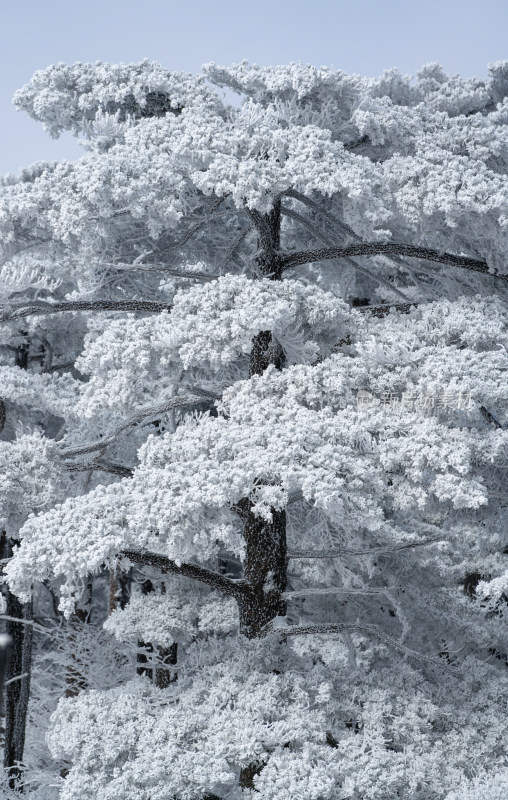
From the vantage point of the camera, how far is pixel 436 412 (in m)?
5.91

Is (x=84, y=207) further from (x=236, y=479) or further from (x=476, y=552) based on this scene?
(x=476, y=552)

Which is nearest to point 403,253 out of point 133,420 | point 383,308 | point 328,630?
point 383,308

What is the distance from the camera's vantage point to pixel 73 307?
23.5ft

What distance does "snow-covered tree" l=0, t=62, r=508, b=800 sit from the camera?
559cm

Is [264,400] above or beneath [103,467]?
above

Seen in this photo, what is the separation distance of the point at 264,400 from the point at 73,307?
7.17 ft

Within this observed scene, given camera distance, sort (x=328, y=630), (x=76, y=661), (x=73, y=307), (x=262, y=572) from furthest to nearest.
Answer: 1. (x=76, y=661)
2. (x=73, y=307)
3. (x=262, y=572)
4. (x=328, y=630)

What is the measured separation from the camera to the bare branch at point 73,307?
6961 millimetres

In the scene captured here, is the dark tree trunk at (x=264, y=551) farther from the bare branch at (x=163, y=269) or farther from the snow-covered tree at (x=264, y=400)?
the bare branch at (x=163, y=269)

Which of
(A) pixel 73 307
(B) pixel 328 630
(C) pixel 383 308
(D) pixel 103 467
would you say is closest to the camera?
(B) pixel 328 630

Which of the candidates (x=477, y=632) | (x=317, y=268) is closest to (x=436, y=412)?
(x=317, y=268)

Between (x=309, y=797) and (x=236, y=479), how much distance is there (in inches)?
93.4

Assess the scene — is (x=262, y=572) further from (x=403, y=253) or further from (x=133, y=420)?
(x=403, y=253)

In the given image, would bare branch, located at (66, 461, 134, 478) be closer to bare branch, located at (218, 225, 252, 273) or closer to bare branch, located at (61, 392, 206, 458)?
bare branch, located at (61, 392, 206, 458)
